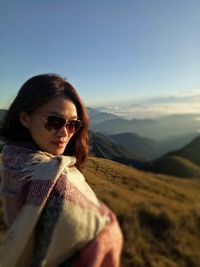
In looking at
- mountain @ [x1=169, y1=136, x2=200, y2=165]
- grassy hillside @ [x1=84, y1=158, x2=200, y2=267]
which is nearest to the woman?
grassy hillside @ [x1=84, y1=158, x2=200, y2=267]

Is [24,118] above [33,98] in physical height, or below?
below

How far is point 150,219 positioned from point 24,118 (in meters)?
11.9

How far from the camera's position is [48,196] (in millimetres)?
1973

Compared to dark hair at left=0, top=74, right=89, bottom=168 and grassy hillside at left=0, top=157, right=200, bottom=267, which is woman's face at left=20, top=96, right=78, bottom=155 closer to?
dark hair at left=0, top=74, right=89, bottom=168

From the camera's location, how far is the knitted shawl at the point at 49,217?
6.16 ft

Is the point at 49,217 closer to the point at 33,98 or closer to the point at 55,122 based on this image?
the point at 55,122

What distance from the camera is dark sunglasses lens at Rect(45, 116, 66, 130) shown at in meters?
2.27

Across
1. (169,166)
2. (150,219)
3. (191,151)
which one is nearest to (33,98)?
(150,219)

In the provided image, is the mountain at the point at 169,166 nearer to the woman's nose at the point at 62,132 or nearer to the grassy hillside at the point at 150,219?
the grassy hillside at the point at 150,219

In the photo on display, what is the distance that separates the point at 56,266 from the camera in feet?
6.30

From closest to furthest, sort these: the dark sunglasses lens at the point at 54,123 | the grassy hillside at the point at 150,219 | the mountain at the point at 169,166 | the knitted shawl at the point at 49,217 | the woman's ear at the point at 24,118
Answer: the knitted shawl at the point at 49,217 → the dark sunglasses lens at the point at 54,123 → the woman's ear at the point at 24,118 → the grassy hillside at the point at 150,219 → the mountain at the point at 169,166

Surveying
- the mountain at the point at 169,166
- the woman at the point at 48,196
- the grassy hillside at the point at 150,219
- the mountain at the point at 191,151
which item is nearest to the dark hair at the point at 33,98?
the woman at the point at 48,196

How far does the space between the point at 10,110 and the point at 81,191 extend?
761 mm

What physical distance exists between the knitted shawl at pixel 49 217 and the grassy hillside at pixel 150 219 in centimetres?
775
